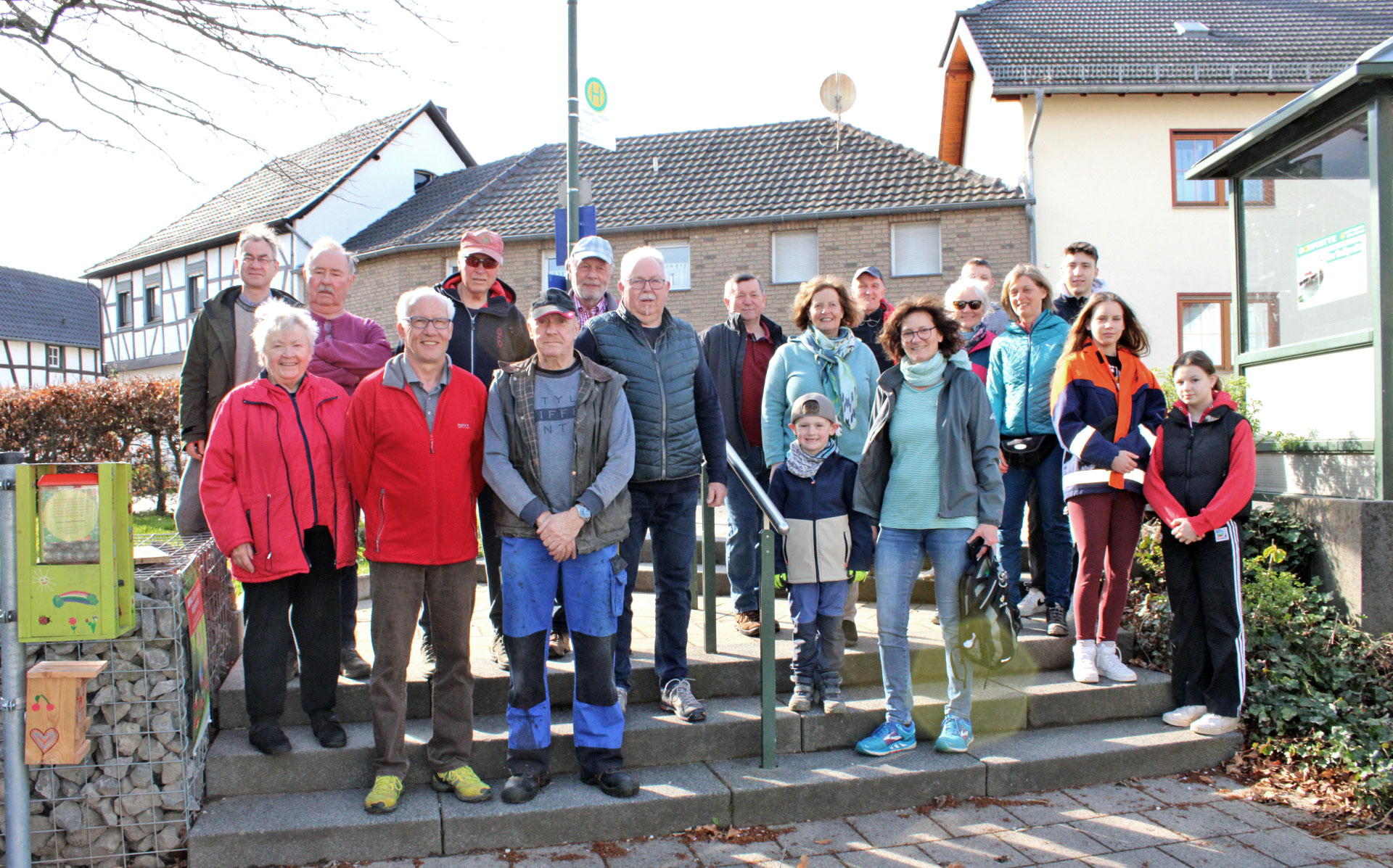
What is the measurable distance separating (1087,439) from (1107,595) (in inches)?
30.1

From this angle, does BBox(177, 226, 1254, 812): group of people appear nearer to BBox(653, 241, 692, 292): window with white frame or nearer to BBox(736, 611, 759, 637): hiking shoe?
BBox(736, 611, 759, 637): hiking shoe

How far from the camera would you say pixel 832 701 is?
13.4 feet

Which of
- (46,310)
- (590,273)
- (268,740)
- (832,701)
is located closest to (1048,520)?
(832,701)

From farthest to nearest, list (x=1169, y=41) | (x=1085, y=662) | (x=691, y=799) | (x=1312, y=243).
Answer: (x=1169, y=41), (x=1312, y=243), (x=1085, y=662), (x=691, y=799)

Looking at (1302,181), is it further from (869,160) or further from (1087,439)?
(869,160)

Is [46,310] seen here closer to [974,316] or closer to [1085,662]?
[974,316]

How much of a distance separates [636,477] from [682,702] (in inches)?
38.6

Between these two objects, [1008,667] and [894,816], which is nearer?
[894,816]

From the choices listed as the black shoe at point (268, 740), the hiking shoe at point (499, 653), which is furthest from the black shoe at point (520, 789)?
the black shoe at point (268, 740)

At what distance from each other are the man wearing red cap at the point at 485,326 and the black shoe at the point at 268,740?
969 millimetres

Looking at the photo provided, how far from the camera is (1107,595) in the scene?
449cm

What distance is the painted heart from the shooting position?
2.89 m

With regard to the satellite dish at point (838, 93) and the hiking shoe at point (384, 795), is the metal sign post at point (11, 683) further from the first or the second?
the satellite dish at point (838, 93)

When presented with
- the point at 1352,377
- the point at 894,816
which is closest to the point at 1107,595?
the point at 894,816
